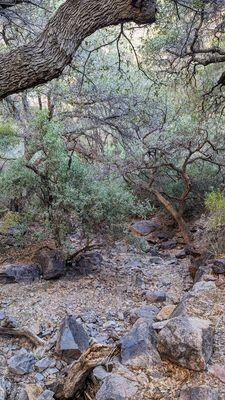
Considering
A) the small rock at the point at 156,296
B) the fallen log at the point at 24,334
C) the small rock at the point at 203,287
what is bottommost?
the fallen log at the point at 24,334

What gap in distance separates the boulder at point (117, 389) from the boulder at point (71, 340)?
1.19 metres

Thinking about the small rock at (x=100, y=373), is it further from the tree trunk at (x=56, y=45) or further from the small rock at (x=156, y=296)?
the small rock at (x=156, y=296)

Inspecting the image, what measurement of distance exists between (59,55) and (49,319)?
10.1 feet

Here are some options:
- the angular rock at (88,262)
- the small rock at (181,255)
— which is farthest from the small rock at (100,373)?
the small rock at (181,255)

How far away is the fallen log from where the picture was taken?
13.3 ft

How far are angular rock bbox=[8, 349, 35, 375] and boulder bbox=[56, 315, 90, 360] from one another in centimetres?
29

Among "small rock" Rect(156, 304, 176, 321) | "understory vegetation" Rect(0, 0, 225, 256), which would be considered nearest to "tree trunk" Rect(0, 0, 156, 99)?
"understory vegetation" Rect(0, 0, 225, 256)

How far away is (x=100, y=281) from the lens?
5.99 meters

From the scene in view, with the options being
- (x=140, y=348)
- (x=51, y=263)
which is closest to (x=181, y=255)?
(x=51, y=263)

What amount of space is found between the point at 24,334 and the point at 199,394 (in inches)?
99.2

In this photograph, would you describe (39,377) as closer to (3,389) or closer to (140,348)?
(3,389)

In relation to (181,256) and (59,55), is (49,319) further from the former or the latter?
(181,256)

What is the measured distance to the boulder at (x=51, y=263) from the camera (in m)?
5.96

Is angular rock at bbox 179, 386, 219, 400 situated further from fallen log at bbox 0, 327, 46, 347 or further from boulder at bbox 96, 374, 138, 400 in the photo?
fallen log at bbox 0, 327, 46, 347
